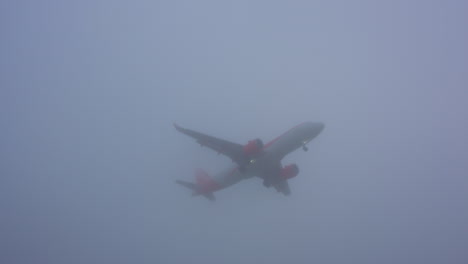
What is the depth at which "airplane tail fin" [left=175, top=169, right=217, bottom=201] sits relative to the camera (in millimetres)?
45844

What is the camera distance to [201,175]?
163 ft

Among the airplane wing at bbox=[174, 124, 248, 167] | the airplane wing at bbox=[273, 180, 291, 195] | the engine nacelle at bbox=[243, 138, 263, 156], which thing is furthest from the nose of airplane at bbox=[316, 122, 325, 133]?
the airplane wing at bbox=[174, 124, 248, 167]

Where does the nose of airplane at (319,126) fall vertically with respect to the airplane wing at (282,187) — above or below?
above

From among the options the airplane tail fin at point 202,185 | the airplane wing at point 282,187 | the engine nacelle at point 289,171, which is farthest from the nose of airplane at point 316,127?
the airplane tail fin at point 202,185

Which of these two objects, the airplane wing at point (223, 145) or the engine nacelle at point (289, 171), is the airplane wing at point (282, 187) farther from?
the airplane wing at point (223, 145)

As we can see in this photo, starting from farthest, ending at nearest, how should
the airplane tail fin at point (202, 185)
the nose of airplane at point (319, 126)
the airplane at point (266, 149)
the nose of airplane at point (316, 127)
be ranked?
the airplane tail fin at point (202, 185)
the nose of airplane at point (319, 126)
the nose of airplane at point (316, 127)
the airplane at point (266, 149)

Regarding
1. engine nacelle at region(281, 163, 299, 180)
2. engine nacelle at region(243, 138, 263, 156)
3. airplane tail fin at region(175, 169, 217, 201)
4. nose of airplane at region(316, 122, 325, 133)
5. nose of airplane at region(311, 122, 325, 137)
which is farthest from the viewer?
airplane tail fin at region(175, 169, 217, 201)

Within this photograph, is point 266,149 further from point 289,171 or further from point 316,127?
point 316,127

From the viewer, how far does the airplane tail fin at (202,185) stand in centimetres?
4584

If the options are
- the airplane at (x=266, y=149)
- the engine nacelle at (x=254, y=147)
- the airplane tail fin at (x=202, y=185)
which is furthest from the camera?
the airplane tail fin at (x=202, y=185)

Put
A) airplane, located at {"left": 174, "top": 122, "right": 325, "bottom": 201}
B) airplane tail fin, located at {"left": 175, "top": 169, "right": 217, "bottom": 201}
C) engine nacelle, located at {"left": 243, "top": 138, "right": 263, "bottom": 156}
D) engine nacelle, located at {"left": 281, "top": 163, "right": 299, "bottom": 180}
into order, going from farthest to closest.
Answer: airplane tail fin, located at {"left": 175, "top": 169, "right": 217, "bottom": 201}
engine nacelle, located at {"left": 281, "top": 163, "right": 299, "bottom": 180}
airplane, located at {"left": 174, "top": 122, "right": 325, "bottom": 201}
engine nacelle, located at {"left": 243, "top": 138, "right": 263, "bottom": 156}

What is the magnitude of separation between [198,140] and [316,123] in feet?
42.2

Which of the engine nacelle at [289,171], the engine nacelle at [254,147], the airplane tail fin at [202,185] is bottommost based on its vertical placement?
the engine nacelle at [289,171]

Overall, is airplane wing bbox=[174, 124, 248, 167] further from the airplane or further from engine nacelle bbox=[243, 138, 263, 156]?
engine nacelle bbox=[243, 138, 263, 156]
